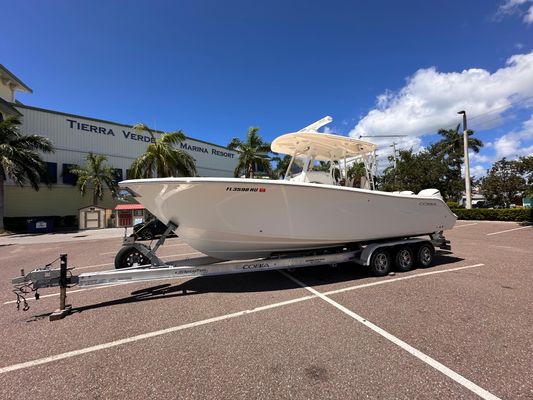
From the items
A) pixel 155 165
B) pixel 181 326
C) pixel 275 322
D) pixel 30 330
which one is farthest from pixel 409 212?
pixel 155 165

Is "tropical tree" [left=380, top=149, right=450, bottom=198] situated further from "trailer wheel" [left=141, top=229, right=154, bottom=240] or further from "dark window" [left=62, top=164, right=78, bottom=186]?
"dark window" [left=62, top=164, right=78, bottom=186]

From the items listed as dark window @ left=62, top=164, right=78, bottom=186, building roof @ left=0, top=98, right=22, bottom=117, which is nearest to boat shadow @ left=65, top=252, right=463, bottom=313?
building roof @ left=0, top=98, right=22, bottom=117

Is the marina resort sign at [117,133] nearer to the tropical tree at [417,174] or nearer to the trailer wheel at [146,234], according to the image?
the trailer wheel at [146,234]

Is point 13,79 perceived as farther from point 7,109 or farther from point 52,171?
point 52,171

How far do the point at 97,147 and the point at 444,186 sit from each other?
36.8 m

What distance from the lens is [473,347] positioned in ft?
9.71

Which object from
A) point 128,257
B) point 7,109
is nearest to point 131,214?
point 7,109

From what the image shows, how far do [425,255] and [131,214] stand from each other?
68.7 ft

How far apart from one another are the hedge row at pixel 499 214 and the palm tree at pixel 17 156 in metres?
32.6

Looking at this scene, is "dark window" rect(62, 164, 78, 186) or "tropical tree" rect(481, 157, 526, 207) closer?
"tropical tree" rect(481, 157, 526, 207)

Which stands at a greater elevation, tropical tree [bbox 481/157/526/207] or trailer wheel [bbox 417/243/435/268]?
tropical tree [bbox 481/157/526/207]

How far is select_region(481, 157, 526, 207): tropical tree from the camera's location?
82.7 feet

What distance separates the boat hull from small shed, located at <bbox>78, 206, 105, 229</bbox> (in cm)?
2239

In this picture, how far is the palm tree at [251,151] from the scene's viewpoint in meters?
25.5
